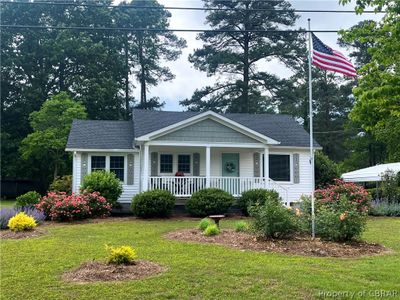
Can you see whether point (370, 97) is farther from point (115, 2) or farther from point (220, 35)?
point (115, 2)

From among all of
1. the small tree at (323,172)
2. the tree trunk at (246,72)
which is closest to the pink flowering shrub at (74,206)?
the small tree at (323,172)

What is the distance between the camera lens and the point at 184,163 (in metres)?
19.9

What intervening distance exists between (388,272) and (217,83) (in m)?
32.4

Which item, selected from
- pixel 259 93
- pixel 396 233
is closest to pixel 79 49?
pixel 259 93

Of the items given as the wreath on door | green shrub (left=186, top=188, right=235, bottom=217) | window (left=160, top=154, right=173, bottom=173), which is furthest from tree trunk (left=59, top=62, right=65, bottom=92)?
green shrub (left=186, top=188, right=235, bottom=217)

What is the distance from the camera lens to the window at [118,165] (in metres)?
19.1

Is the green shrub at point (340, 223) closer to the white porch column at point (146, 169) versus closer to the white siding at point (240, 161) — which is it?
the white porch column at point (146, 169)

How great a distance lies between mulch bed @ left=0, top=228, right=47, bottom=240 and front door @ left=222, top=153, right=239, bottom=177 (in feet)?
33.3

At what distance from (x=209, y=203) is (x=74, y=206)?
4.98 metres

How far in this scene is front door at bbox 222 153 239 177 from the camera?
20.2 m

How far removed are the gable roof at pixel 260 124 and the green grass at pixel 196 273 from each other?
1064cm

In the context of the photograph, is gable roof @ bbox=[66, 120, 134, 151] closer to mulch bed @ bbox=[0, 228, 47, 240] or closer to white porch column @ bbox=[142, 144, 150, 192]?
white porch column @ bbox=[142, 144, 150, 192]

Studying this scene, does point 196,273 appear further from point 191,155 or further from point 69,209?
point 191,155

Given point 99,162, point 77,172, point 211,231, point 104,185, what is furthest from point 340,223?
point 77,172
